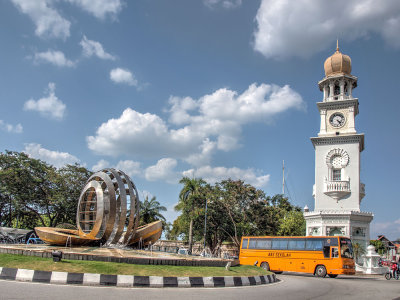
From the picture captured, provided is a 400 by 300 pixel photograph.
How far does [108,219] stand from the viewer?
791 inches

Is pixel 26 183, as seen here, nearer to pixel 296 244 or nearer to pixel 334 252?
pixel 296 244

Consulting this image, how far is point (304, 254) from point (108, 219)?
13.6 metres

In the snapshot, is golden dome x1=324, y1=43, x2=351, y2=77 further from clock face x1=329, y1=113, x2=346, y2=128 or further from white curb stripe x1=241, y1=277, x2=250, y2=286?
white curb stripe x1=241, y1=277, x2=250, y2=286

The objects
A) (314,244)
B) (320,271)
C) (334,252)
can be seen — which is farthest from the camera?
(314,244)

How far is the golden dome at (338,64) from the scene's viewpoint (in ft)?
161

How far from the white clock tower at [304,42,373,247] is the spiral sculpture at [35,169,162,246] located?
28.1m

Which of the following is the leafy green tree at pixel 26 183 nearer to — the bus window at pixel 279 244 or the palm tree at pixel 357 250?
the bus window at pixel 279 244

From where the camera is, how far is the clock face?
47.4 meters

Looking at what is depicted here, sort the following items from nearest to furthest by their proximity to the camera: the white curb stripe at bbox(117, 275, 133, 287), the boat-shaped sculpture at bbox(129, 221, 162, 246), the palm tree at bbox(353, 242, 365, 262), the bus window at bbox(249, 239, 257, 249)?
the white curb stripe at bbox(117, 275, 133, 287), the boat-shaped sculpture at bbox(129, 221, 162, 246), the bus window at bbox(249, 239, 257, 249), the palm tree at bbox(353, 242, 365, 262)

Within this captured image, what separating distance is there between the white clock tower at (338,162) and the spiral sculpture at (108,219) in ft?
92.1

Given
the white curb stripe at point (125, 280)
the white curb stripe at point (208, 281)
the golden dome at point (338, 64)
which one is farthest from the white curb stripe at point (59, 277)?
the golden dome at point (338, 64)

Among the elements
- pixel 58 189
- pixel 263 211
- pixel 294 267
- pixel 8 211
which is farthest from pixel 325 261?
pixel 8 211

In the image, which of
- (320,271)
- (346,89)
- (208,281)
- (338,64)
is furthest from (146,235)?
(338,64)

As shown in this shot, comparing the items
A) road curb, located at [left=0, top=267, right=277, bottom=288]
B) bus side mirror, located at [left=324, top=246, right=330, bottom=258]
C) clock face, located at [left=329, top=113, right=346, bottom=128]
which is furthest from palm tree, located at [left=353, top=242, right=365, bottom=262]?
road curb, located at [left=0, top=267, right=277, bottom=288]
